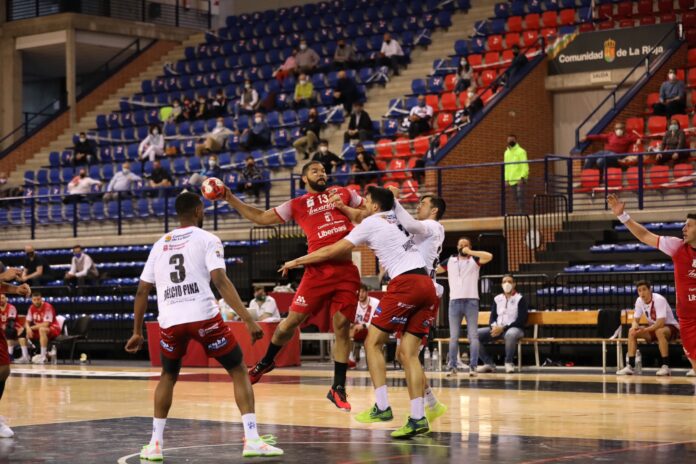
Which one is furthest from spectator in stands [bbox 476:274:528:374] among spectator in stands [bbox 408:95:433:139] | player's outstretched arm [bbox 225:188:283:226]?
player's outstretched arm [bbox 225:188:283:226]

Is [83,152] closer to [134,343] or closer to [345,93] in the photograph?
[345,93]

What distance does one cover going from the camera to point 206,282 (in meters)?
9.80

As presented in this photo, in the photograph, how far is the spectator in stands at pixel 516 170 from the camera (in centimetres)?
2592

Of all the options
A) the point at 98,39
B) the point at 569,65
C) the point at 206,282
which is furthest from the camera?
the point at 98,39

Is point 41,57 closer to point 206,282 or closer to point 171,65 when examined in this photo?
point 171,65

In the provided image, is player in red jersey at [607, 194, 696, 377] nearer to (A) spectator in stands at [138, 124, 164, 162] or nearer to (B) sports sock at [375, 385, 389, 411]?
(B) sports sock at [375, 385, 389, 411]

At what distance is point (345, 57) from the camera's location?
35469 millimetres

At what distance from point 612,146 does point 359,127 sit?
22.5ft

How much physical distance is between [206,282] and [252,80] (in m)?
28.8

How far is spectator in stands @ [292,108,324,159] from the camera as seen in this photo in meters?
31.9

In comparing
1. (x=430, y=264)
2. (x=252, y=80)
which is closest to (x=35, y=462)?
(x=430, y=264)

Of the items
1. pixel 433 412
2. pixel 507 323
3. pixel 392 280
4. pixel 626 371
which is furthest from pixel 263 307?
pixel 392 280

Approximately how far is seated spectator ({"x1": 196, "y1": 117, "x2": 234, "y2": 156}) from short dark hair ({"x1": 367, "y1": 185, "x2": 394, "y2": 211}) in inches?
906

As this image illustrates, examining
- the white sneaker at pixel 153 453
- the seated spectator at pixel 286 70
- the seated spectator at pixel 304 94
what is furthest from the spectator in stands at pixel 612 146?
the white sneaker at pixel 153 453
